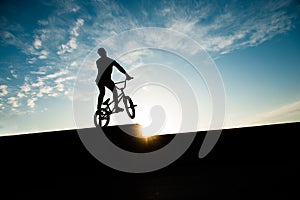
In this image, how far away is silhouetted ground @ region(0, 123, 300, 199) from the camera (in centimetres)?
395

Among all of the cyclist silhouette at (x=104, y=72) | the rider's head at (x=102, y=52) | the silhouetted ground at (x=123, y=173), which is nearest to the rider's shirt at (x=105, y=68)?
the cyclist silhouette at (x=104, y=72)

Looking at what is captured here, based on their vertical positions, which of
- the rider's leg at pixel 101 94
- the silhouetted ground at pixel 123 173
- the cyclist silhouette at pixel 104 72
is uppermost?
the cyclist silhouette at pixel 104 72

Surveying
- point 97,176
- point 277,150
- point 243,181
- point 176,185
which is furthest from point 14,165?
point 277,150

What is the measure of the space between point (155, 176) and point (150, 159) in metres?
0.69

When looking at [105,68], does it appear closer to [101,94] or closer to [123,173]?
[101,94]

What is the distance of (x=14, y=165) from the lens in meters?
4.62

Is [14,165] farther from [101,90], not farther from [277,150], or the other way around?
[277,150]

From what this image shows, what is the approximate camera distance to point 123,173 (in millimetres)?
4715

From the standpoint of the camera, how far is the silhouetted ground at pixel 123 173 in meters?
3.95

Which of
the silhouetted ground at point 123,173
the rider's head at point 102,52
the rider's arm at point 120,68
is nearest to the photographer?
the silhouetted ground at point 123,173

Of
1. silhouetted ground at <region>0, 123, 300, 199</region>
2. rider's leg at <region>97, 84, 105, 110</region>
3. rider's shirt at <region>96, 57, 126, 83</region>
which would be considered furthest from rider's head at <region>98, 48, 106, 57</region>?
silhouetted ground at <region>0, 123, 300, 199</region>

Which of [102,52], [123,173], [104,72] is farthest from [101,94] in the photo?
[123,173]

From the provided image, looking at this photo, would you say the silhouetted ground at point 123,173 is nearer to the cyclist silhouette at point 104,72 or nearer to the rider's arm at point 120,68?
the cyclist silhouette at point 104,72

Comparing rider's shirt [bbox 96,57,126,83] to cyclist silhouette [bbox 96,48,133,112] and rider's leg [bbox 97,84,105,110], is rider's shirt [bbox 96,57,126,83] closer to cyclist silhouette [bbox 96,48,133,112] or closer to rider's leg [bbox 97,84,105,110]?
cyclist silhouette [bbox 96,48,133,112]
